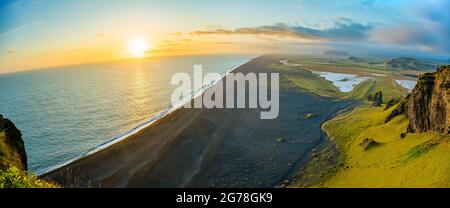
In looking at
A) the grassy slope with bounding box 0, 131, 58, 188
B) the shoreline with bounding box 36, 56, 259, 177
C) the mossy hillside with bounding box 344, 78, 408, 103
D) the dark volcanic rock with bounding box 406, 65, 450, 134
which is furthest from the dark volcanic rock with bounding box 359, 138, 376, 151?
the mossy hillside with bounding box 344, 78, 408, 103

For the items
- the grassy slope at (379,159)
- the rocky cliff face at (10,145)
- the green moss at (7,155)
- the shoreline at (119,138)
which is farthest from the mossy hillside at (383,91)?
the green moss at (7,155)

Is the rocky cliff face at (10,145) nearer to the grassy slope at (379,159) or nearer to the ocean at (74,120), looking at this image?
the ocean at (74,120)

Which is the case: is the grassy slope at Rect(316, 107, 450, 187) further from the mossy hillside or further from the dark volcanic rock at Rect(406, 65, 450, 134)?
the mossy hillside

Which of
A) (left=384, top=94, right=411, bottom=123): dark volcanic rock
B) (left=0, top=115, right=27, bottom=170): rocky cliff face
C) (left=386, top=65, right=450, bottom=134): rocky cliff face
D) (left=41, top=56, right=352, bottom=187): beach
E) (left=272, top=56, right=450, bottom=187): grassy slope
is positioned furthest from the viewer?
(left=384, top=94, right=411, bottom=123): dark volcanic rock

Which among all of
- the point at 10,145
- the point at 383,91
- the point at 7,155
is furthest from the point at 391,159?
the point at 383,91

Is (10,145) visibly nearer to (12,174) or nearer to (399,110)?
(12,174)
